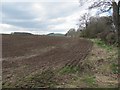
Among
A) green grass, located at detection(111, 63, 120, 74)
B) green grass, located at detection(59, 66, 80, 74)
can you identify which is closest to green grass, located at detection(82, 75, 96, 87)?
green grass, located at detection(59, 66, 80, 74)

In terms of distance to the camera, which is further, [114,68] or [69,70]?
[114,68]

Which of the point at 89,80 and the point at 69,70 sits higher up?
the point at 69,70

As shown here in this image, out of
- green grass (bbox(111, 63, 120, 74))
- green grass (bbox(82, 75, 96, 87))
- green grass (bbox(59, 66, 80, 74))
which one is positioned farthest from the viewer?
green grass (bbox(111, 63, 120, 74))

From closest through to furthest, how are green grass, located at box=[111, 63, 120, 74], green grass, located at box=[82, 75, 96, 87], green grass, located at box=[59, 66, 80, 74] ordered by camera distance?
green grass, located at box=[82, 75, 96, 87]
green grass, located at box=[59, 66, 80, 74]
green grass, located at box=[111, 63, 120, 74]

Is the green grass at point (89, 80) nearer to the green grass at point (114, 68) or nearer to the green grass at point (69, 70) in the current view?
the green grass at point (69, 70)

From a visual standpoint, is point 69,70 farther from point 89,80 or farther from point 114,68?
point 114,68

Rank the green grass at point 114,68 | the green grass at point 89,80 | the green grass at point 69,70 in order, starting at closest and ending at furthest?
the green grass at point 89,80 → the green grass at point 69,70 → the green grass at point 114,68

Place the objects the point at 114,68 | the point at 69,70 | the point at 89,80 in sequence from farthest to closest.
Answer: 1. the point at 114,68
2. the point at 69,70
3. the point at 89,80

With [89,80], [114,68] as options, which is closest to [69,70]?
[89,80]

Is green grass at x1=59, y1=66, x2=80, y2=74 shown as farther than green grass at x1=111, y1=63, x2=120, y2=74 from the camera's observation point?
No

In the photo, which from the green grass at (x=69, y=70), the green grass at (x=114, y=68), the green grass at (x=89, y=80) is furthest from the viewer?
the green grass at (x=114, y=68)

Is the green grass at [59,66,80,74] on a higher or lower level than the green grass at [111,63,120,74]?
higher

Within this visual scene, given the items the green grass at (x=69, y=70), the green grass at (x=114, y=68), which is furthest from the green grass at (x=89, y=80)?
the green grass at (x=114, y=68)

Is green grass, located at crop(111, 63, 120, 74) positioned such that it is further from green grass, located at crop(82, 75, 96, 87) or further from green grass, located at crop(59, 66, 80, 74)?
green grass, located at crop(82, 75, 96, 87)
